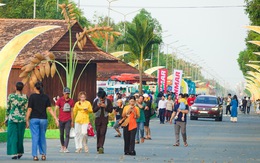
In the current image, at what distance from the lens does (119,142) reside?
107ft

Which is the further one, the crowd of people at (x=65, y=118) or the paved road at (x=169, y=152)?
the paved road at (x=169, y=152)

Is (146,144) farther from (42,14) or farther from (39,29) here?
(42,14)

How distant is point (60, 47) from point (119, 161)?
3103cm

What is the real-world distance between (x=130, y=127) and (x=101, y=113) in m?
0.88

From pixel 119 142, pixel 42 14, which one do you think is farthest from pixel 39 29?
pixel 42 14

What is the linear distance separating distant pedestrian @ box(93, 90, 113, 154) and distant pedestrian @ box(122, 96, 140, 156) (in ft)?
1.72

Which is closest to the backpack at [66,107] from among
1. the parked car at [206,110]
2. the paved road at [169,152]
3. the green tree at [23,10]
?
the paved road at [169,152]

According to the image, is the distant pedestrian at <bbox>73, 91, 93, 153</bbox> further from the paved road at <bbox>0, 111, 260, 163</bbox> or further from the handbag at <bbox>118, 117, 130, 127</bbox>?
the handbag at <bbox>118, 117, 130, 127</bbox>

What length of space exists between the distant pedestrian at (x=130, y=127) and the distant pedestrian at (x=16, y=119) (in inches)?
159

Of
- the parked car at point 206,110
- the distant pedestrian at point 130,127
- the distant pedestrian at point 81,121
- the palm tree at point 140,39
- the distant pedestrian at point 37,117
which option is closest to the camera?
the distant pedestrian at point 37,117

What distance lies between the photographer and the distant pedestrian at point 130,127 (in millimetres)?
25928

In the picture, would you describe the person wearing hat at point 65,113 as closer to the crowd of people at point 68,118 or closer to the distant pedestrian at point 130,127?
the crowd of people at point 68,118

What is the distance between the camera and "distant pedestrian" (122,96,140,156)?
2593 centimetres

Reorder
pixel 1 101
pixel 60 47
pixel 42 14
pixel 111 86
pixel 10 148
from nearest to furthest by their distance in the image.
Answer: pixel 10 148, pixel 1 101, pixel 60 47, pixel 111 86, pixel 42 14
